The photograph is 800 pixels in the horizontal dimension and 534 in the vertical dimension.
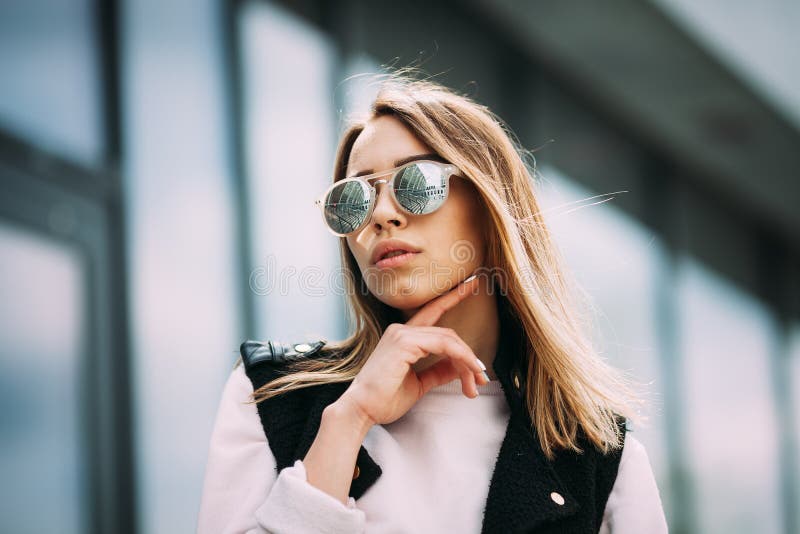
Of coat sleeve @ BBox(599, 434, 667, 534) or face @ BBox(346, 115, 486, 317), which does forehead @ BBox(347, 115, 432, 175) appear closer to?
face @ BBox(346, 115, 486, 317)

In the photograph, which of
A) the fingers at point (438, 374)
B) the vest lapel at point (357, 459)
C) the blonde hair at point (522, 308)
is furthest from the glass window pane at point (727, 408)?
the vest lapel at point (357, 459)

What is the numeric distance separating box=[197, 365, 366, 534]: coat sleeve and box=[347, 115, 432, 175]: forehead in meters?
0.52

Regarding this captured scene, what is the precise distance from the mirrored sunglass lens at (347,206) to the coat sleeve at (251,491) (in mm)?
380

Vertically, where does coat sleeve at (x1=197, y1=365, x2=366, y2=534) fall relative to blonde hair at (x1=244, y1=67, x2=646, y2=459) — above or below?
below

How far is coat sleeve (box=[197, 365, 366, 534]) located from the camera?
146 cm

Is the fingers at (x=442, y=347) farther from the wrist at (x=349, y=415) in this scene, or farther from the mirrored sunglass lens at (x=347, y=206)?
the mirrored sunglass lens at (x=347, y=206)

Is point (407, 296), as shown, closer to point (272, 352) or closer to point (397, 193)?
point (397, 193)

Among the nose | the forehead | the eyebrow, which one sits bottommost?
the nose

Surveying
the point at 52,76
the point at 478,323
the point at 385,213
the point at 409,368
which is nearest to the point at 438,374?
the point at 409,368

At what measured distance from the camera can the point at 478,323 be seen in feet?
6.23

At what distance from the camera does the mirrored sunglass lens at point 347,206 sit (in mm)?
1711

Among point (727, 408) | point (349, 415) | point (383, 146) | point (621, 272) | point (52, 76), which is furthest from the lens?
point (727, 408)

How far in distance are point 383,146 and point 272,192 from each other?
313 centimetres

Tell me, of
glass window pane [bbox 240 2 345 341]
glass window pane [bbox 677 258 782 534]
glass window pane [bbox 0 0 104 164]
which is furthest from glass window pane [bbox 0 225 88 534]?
glass window pane [bbox 677 258 782 534]
